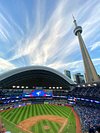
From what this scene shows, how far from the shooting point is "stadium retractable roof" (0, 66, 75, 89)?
74.9 meters

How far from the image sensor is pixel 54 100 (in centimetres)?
8269

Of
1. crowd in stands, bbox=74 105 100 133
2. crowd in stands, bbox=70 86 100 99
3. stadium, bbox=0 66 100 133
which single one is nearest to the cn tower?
stadium, bbox=0 66 100 133

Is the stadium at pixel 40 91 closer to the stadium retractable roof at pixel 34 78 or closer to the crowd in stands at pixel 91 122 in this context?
the stadium retractable roof at pixel 34 78

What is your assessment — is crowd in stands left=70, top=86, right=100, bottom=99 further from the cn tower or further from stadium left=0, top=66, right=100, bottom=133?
the cn tower

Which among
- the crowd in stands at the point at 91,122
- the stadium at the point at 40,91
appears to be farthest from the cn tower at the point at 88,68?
the crowd in stands at the point at 91,122

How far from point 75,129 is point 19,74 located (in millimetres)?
52562

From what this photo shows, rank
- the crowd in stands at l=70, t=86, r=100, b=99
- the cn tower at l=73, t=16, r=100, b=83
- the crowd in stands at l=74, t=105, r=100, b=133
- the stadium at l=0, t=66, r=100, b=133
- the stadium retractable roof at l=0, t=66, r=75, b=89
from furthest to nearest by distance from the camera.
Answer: the cn tower at l=73, t=16, r=100, b=83 < the stadium retractable roof at l=0, t=66, r=75, b=89 < the stadium at l=0, t=66, r=100, b=133 < the crowd in stands at l=70, t=86, r=100, b=99 < the crowd in stands at l=74, t=105, r=100, b=133

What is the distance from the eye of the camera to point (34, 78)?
280 feet

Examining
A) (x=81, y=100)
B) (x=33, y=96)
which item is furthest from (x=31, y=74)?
(x=81, y=100)

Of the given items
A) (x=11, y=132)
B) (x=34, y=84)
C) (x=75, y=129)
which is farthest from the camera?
(x=34, y=84)

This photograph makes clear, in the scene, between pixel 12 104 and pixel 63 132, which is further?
pixel 12 104

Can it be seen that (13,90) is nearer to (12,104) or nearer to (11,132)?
(12,104)

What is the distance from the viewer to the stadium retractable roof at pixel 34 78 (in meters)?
74.9

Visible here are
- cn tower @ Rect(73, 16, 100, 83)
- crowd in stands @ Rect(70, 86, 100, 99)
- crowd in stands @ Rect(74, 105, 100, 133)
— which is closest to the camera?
crowd in stands @ Rect(74, 105, 100, 133)
